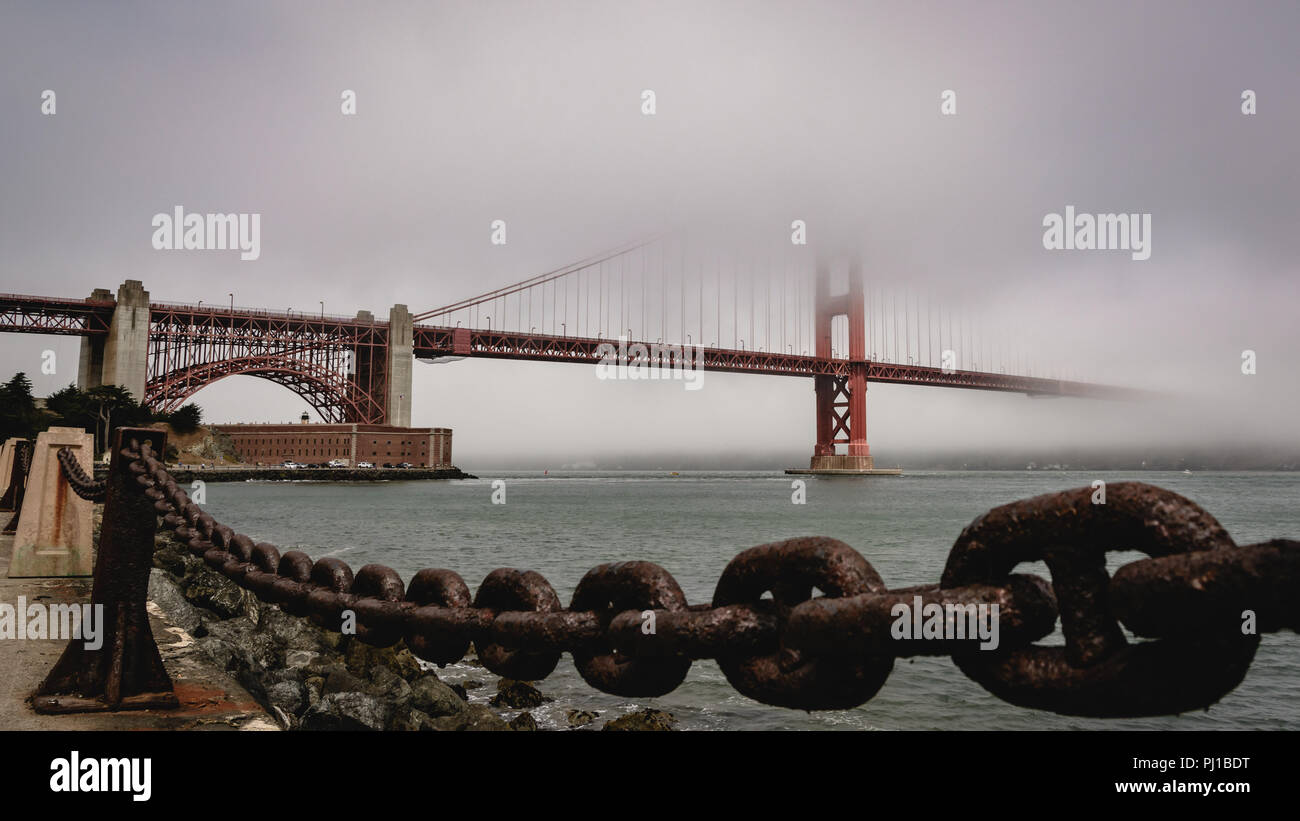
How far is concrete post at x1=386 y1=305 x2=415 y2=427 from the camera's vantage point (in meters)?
58.8

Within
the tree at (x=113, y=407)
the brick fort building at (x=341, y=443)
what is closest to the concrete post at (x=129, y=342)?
the tree at (x=113, y=407)

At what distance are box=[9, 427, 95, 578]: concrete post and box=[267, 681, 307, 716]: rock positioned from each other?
1847 mm

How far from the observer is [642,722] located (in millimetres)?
5477

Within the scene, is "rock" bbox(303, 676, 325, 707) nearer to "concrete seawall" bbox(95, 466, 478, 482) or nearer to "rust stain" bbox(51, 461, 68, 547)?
"rust stain" bbox(51, 461, 68, 547)

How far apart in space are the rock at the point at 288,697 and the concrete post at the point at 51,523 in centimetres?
185

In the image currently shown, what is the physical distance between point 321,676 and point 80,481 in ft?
7.78

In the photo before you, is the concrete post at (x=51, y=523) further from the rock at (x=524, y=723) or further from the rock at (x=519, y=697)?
the rock at (x=519, y=697)

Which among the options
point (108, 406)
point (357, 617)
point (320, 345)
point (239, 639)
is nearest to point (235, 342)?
point (320, 345)

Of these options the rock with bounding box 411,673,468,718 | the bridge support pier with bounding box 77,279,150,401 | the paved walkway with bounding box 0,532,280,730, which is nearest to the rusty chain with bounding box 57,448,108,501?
the paved walkway with bounding box 0,532,280,730

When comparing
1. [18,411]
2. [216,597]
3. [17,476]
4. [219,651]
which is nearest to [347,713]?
[219,651]

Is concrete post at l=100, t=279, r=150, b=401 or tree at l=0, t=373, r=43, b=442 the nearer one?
tree at l=0, t=373, r=43, b=442

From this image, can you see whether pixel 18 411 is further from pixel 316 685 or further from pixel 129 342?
pixel 316 685
